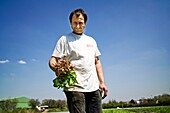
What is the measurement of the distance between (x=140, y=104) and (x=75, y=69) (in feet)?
96.7

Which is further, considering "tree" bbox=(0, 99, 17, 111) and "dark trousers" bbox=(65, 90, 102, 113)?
"tree" bbox=(0, 99, 17, 111)

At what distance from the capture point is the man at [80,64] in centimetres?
259

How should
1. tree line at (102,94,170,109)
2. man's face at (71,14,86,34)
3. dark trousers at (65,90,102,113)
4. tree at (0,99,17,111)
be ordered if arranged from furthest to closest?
tree line at (102,94,170,109) < tree at (0,99,17,111) < man's face at (71,14,86,34) < dark trousers at (65,90,102,113)

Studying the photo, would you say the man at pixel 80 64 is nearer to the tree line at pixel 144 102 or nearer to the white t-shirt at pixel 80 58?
the white t-shirt at pixel 80 58

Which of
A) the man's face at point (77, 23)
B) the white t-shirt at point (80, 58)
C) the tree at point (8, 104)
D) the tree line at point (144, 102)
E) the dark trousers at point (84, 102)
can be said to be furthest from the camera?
the tree line at point (144, 102)

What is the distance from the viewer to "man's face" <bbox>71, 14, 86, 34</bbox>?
9.20 feet

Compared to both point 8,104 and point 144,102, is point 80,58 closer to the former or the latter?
point 8,104

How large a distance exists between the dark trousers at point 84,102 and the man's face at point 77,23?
712 mm

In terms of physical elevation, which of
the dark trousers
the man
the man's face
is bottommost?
the dark trousers

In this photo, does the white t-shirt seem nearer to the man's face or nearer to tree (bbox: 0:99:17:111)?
the man's face

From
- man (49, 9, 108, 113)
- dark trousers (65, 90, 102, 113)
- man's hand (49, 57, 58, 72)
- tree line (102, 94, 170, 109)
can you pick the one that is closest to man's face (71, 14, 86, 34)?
man (49, 9, 108, 113)

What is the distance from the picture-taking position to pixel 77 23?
2809 millimetres

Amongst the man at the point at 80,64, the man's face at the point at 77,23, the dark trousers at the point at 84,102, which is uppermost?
the man's face at the point at 77,23

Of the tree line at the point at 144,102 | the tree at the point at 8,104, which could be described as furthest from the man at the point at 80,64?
the tree line at the point at 144,102
